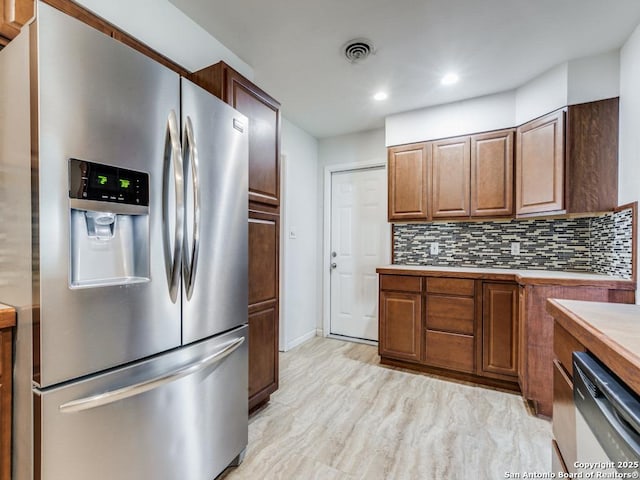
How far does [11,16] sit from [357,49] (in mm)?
1806

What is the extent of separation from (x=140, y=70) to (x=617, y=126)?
2973mm

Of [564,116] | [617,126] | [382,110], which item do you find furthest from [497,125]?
[382,110]

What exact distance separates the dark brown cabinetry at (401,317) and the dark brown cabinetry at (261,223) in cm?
117

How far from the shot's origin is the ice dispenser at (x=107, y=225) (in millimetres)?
942

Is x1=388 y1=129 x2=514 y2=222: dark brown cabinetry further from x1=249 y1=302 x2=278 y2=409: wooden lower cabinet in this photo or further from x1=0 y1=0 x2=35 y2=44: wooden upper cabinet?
x1=0 y1=0 x2=35 y2=44: wooden upper cabinet

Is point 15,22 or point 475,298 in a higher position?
point 15,22

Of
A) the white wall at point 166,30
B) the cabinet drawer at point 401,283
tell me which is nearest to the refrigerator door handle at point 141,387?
the white wall at point 166,30

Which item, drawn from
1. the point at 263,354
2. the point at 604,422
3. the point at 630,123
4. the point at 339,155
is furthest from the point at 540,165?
the point at 263,354

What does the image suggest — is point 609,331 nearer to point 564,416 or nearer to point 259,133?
point 564,416

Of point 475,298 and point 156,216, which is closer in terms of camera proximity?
point 156,216

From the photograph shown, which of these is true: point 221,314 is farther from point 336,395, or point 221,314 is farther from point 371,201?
point 371,201

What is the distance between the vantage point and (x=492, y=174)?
2766 millimetres

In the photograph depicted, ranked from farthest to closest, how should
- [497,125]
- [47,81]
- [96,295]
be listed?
[497,125] < [96,295] < [47,81]

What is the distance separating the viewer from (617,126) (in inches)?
85.4
